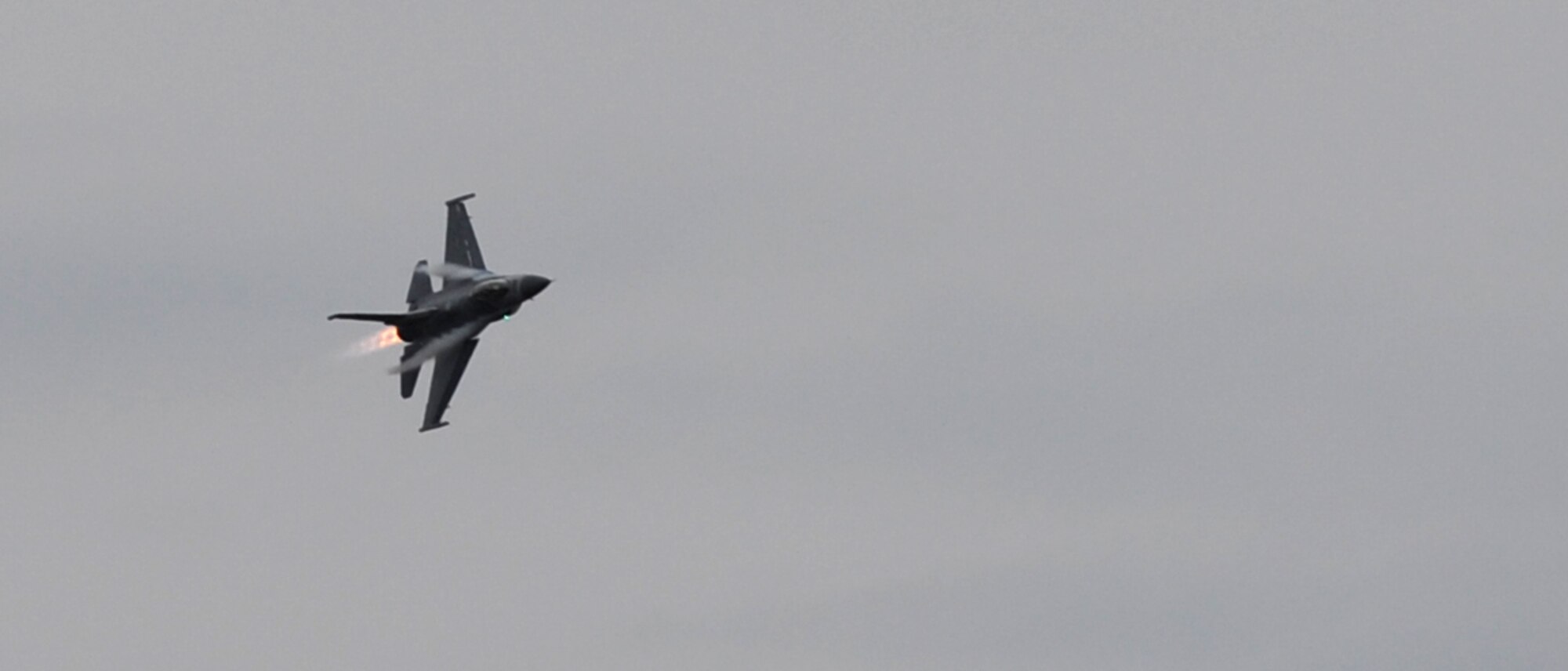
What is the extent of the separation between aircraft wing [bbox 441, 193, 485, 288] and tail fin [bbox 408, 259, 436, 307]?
147 centimetres

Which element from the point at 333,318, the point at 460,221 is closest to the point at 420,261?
the point at 460,221

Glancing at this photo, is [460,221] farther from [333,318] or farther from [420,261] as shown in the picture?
[333,318]

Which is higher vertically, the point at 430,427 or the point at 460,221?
the point at 460,221

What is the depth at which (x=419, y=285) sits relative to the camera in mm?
170375

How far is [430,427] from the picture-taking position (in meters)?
167

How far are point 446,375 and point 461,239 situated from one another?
883 cm

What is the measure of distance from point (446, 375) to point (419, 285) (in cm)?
587

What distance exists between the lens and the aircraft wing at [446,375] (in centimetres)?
16762

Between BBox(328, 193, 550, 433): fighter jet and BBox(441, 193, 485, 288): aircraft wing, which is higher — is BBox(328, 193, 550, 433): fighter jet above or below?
below

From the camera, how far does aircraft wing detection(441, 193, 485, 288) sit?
171 m

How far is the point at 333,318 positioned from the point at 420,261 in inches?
554

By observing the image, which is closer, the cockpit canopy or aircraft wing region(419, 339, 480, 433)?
the cockpit canopy

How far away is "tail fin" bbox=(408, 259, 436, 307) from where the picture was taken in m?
170

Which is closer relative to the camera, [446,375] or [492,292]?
[492,292]
